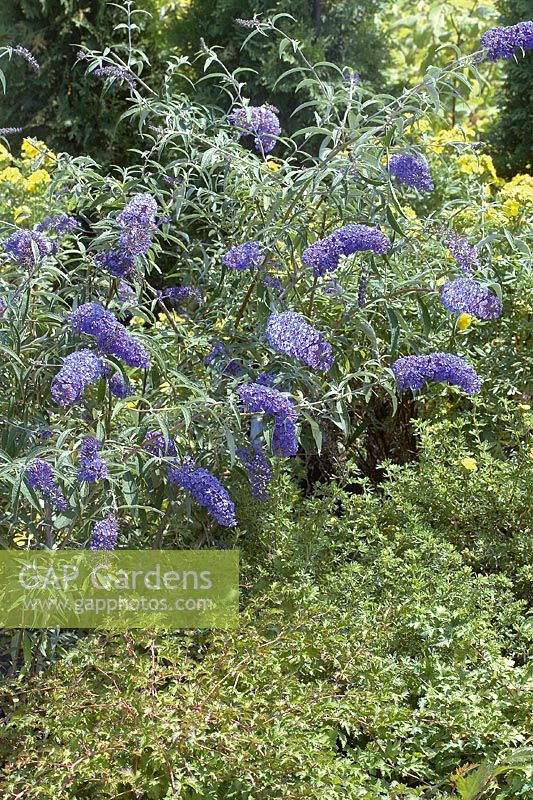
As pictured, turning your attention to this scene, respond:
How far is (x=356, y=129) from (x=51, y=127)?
13.3 ft

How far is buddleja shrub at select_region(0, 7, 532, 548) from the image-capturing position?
236cm

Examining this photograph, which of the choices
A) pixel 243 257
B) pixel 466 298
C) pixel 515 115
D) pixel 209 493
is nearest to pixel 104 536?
pixel 209 493

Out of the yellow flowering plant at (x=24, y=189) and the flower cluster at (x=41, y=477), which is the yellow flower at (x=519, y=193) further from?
the flower cluster at (x=41, y=477)

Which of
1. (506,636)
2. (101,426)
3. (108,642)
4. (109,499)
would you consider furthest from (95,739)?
(506,636)

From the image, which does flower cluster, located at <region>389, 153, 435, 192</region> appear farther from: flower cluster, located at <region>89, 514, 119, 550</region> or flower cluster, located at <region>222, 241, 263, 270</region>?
flower cluster, located at <region>89, 514, 119, 550</region>

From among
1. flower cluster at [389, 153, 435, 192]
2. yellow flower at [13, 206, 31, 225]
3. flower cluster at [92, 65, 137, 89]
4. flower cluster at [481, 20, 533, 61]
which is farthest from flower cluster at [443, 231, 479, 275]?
yellow flower at [13, 206, 31, 225]

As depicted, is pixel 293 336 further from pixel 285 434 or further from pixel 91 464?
pixel 91 464

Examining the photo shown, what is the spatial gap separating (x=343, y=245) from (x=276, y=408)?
448 mm

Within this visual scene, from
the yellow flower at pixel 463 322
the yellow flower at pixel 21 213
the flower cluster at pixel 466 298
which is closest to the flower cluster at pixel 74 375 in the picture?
the flower cluster at pixel 466 298

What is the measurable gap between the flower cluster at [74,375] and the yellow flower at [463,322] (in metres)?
1.64

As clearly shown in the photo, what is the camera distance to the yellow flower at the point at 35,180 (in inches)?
186

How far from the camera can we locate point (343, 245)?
2.45m

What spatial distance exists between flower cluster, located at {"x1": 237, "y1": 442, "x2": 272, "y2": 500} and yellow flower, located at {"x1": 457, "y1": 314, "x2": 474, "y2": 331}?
1081 millimetres

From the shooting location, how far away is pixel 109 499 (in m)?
2.42
